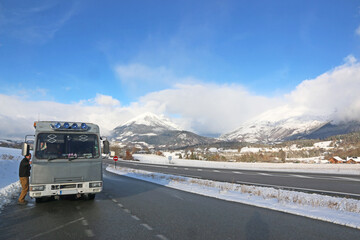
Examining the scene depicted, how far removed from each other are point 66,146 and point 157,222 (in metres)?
4.56

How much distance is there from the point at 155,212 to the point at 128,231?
219cm

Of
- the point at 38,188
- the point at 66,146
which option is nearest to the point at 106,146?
the point at 66,146

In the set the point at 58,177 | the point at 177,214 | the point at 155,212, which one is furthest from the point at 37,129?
the point at 177,214

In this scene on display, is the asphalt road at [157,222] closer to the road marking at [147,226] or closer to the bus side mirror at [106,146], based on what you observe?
the road marking at [147,226]

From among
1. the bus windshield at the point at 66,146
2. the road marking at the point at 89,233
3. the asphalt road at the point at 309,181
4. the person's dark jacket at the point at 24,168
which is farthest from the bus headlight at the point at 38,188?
the asphalt road at the point at 309,181

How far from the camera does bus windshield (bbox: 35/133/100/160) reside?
9156mm

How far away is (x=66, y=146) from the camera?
9.50 metres

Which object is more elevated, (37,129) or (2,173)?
(37,129)

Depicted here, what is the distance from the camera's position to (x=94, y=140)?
10.0 metres

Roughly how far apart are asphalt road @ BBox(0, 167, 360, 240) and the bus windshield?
174 cm

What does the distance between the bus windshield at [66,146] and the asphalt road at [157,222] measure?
1737mm

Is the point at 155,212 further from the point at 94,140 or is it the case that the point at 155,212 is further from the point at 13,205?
the point at 13,205

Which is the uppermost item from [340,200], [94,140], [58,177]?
[94,140]

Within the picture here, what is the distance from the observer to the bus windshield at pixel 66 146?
9.16 metres
